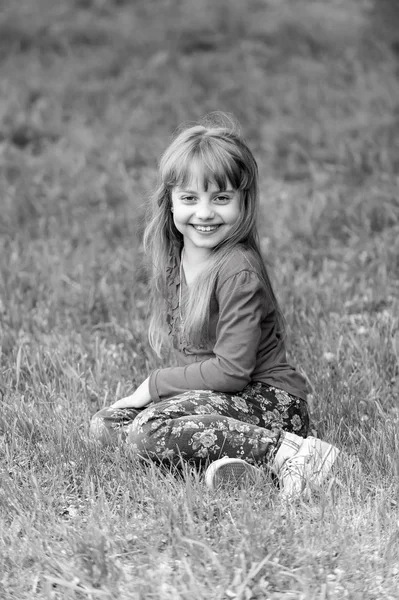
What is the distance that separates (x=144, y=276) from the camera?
5371 mm

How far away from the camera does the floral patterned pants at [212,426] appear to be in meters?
3.35

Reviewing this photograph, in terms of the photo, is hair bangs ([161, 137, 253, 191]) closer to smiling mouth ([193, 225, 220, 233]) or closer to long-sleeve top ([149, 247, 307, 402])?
smiling mouth ([193, 225, 220, 233])

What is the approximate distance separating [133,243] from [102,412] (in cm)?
257

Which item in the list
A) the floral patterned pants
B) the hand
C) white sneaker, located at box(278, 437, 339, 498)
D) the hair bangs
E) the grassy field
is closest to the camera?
the grassy field

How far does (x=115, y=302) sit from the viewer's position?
5.11m

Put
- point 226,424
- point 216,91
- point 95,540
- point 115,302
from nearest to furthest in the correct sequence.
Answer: point 95,540
point 226,424
point 115,302
point 216,91

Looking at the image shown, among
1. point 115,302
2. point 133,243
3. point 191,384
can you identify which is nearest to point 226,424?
point 191,384

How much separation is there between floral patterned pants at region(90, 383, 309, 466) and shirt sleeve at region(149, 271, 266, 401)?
7 centimetres

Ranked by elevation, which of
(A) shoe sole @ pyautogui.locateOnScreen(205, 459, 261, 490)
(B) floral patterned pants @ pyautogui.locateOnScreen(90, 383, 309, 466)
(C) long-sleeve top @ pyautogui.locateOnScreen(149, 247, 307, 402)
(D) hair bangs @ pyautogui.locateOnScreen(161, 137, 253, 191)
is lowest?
(A) shoe sole @ pyautogui.locateOnScreen(205, 459, 261, 490)

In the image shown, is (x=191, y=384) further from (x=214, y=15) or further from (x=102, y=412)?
(x=214, y=15)

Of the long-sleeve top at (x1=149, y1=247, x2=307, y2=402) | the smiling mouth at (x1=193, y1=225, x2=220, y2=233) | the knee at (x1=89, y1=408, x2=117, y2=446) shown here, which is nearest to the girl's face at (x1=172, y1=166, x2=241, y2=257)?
the smiling mouth at (x1=193, y1=225, x2=220, y2=233)

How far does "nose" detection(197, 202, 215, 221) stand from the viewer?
351cm

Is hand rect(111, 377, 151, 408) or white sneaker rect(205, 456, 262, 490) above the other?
hand rect(111, 377, 151, 408)

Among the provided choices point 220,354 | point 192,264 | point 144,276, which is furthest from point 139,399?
point 144,276
